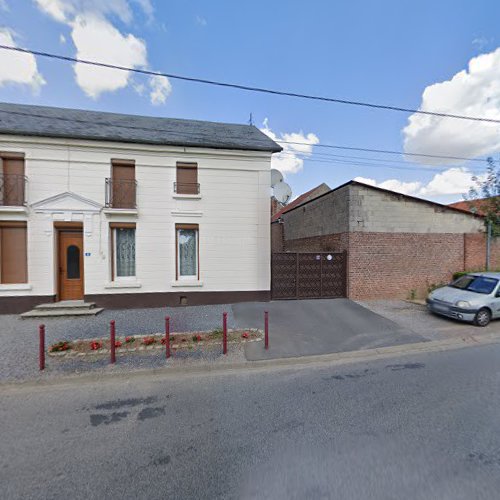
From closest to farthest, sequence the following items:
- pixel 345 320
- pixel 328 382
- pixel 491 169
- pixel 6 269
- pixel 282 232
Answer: pixel 328 382 → pixel 345 320 → pixel 6 269 → pixel 491 169 → pixel 282 232

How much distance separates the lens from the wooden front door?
29.0ft

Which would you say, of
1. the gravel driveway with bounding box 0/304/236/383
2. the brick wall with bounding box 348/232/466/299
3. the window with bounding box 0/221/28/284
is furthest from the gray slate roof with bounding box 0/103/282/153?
the gravel driveway with bounding box 0/304/236/383

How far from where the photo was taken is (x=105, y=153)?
8.80 meters

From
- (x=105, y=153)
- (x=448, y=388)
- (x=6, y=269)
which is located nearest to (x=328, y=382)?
(x=448, y=388)

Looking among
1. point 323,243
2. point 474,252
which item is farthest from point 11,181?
point 474,252

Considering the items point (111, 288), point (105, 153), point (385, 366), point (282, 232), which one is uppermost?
point (105, 153)

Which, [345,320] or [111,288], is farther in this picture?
[111,288]

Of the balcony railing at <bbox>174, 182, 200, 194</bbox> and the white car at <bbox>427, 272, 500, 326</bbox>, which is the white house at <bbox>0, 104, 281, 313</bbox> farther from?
the white car at <bbox>427, 272, 500, 326</bbox>

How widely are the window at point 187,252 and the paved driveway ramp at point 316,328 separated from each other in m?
2.07

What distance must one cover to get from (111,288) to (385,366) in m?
8.23

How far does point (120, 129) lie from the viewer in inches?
368

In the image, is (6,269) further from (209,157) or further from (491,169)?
(491,169)

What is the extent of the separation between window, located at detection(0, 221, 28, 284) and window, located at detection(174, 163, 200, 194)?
16.7 feet

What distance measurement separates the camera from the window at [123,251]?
899 centimetres
